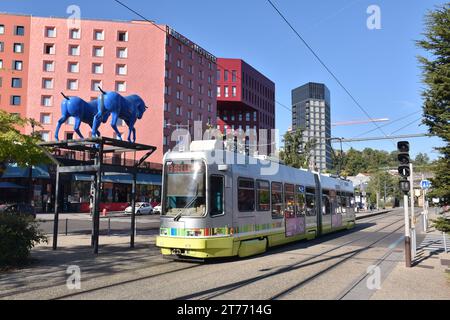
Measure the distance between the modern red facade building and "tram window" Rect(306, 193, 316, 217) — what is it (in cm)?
5476

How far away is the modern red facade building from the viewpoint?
256 ft

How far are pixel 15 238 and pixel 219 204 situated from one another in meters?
5.31

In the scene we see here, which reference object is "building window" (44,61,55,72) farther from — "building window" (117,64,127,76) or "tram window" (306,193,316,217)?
"tram window" (306,193,316,217)

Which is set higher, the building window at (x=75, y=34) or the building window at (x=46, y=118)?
the building window at (x=75, y=34)

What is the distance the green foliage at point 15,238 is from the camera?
10320mm

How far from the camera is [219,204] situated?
11383 millimetres

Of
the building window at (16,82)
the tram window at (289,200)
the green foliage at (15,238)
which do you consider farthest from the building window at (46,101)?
the green foliage at (15,238)

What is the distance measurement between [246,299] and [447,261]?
786 cm

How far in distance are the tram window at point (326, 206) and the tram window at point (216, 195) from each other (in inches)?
380

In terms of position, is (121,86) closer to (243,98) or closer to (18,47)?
(18,47)

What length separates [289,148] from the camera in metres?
41.7

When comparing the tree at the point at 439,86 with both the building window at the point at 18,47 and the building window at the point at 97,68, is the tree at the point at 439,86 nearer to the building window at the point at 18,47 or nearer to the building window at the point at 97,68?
the building window at the point at 97,68

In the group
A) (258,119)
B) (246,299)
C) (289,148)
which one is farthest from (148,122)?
(246,299)
